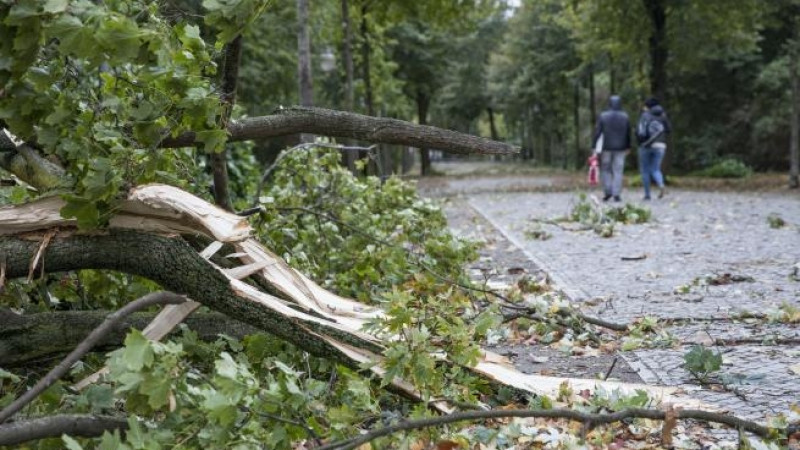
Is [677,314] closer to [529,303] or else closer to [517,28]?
[529,303]

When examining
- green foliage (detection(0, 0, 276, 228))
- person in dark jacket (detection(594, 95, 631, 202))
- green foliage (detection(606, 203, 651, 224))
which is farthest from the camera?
person in dark jacket (detection(594, 95, 631, 202))

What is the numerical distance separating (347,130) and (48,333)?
1.76 metres

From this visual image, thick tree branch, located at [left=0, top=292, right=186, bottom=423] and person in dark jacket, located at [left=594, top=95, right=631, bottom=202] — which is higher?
person in dark jacket, located at [left=594, top=95, right=631, bottom=202]

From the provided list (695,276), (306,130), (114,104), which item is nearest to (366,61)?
(695,276)

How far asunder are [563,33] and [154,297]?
38.5 m

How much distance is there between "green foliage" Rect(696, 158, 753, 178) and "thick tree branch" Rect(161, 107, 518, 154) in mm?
27641

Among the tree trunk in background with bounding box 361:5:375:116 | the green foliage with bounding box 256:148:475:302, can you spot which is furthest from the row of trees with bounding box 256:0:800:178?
the green foliage with bounding box 256:148:475:302

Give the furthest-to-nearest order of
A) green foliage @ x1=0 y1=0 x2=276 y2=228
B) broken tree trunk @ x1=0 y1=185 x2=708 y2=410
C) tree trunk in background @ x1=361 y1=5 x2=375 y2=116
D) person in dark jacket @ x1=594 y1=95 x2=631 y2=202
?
1. tree trunk in background @ x1=361 y1=5 x2=375 y2=116
2. person in dark jacket @ x1=594 y1=95 x2=631 y2=202
3. broken tree trunk @ x1=0 y1=185 x2=708 y2=410
4. green foliage @ x1=0 y1=0 x2=276 y2=228

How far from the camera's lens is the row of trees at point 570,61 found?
23.3 meters

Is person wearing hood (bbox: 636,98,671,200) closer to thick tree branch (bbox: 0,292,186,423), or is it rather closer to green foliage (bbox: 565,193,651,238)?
green foliage (bbox: 565,193,651,238)

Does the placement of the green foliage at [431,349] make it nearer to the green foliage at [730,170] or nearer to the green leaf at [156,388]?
the green leaf at [156,388]

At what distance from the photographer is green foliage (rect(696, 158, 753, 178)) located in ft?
96.7

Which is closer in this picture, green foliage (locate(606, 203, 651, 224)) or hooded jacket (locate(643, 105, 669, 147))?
green foliage (locate(606, 203, 651, 224))

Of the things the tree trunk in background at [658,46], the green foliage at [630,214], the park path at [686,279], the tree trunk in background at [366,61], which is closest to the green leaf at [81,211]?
the park path at [686,279]
